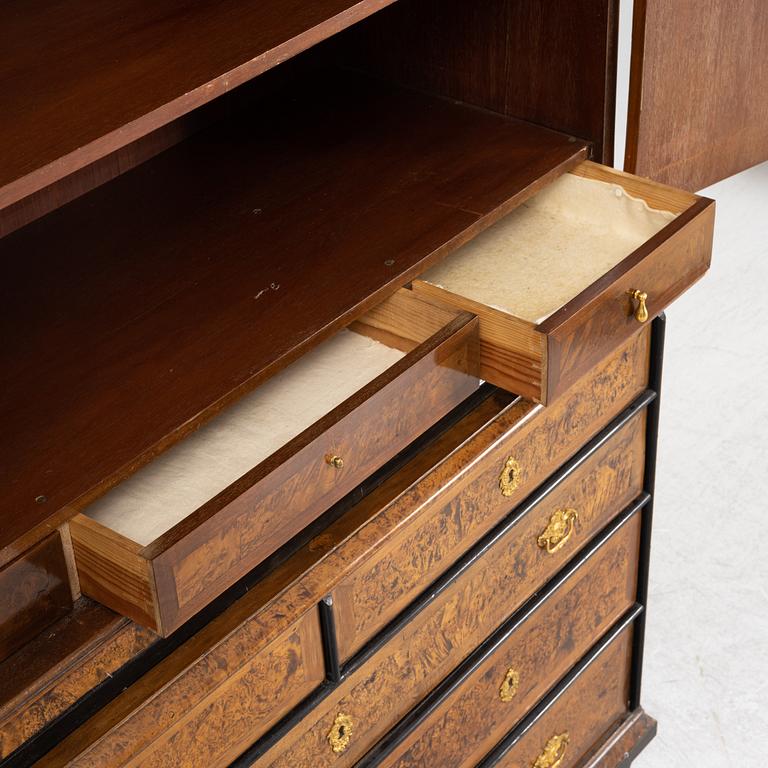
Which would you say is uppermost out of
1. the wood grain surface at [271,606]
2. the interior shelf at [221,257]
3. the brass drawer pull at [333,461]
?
the interior shelf at [221,257]

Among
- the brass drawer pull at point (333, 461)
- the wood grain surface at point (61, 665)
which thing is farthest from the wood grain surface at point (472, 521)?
the wood grain surface at point (61, 665)

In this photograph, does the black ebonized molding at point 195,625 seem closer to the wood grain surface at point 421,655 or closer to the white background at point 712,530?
the wood grain surface at point 421,655

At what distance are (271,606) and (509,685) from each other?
505mm

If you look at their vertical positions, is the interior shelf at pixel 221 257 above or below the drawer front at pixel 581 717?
above

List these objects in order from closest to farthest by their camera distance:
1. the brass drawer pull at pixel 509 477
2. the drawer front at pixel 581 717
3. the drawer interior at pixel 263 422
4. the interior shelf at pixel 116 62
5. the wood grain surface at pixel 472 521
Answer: the interior shelf at pixel 116 62
the drawer interior at pixel 263 422
the wood grain surface at pixel 472 521
the brass drawer pull at pixel 509 477
the drawer front at pixel 581 717

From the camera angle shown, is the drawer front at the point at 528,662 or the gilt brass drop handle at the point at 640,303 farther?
the drawer front at the point at 528,662

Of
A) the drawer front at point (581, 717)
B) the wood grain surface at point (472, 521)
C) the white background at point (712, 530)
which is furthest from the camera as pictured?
the white background at point (712, 530)

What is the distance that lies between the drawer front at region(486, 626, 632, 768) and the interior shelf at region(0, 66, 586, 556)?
0.64 metres

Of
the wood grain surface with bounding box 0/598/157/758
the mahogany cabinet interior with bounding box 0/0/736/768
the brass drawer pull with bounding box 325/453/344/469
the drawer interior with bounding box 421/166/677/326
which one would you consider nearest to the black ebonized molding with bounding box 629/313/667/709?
the mahogany cabinet interior with bounding box 0/0/736/768

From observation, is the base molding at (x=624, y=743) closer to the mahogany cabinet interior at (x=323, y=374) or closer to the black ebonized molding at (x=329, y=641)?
the mahogany cabinet interior at (x=323, y=374)

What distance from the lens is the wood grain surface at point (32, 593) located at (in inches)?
38.2

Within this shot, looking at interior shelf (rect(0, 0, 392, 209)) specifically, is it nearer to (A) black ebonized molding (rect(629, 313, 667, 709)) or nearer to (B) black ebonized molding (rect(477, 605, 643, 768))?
(A) black ebonized molding (rect(629, 313, 667, 709))

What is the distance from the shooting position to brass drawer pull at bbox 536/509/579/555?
4.75ft

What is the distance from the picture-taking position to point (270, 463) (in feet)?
3.39
